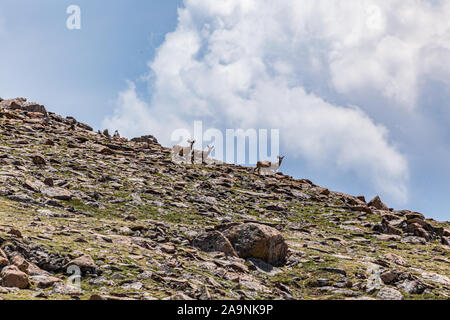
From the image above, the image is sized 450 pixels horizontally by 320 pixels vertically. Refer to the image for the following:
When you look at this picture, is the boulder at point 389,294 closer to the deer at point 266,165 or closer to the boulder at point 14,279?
the boulder at point 14,279

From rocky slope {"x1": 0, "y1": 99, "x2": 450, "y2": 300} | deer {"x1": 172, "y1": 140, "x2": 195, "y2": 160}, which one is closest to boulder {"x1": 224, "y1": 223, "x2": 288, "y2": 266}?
rocky slope {"x1": 0, "y1": 99, "x2": 450, "y2": 300}

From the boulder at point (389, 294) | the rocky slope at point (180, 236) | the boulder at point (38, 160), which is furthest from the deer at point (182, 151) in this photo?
the boulder at point (389, 294)

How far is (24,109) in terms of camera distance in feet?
176

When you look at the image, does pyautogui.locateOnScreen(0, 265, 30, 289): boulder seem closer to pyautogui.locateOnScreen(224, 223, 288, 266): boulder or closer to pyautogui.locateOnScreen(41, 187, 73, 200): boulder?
pyautogui.locateOnScreen(224, 223, 288, 266): boulder

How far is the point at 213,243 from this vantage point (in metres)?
18.9

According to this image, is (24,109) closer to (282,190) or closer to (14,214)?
(282,190)

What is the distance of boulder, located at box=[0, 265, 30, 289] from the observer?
36.8ft

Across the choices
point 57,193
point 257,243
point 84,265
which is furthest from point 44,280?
point 57,193

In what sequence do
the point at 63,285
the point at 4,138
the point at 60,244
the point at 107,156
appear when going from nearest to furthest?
the point at 63,285, the point at 60,244, the point at 4,138, the point at 107,156

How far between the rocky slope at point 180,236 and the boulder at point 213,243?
51 mm

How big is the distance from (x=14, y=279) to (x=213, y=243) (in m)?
9.32

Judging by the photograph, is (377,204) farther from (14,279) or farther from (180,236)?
(14,279)
